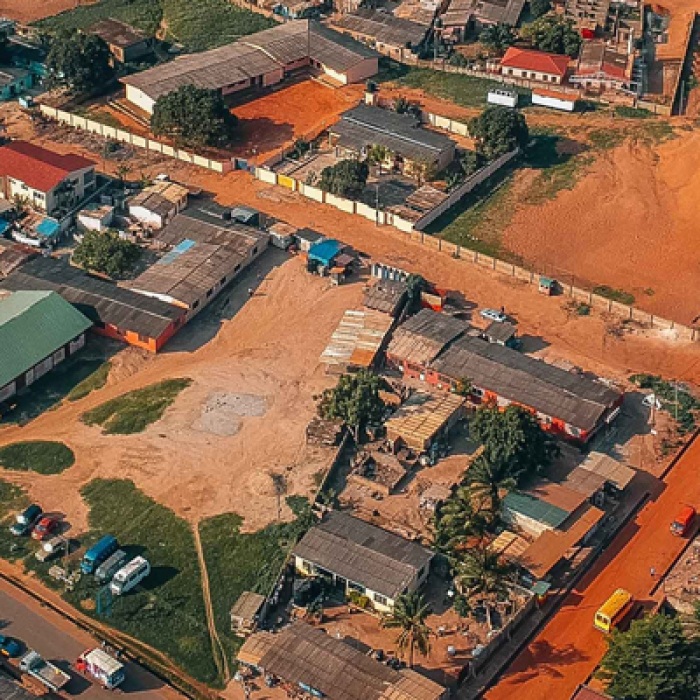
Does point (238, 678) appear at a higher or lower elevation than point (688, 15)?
lower

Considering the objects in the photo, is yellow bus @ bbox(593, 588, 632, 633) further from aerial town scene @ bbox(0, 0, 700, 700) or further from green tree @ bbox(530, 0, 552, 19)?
green tree @ bbox(530, 0, 552, 19)

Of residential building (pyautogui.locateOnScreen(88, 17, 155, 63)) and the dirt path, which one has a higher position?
residential building (pyautogui.locateOnScreen(88, 17, 155, 63))

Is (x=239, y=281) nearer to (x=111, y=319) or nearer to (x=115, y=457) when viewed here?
(x=111, y=319)

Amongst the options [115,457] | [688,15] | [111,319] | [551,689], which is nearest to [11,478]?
[115,457]

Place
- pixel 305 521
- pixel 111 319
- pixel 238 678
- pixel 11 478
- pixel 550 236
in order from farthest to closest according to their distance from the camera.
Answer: pixel 550 236 → pixel 111 319 → pixel 11 478 → pixel 305 521 → pixel 238 678

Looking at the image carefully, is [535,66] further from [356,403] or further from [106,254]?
[356,403]

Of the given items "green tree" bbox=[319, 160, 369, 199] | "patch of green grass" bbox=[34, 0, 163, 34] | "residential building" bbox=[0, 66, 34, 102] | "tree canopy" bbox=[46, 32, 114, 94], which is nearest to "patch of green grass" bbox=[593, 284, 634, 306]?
"green tree" bbox=[319, 160, 369, 199]
